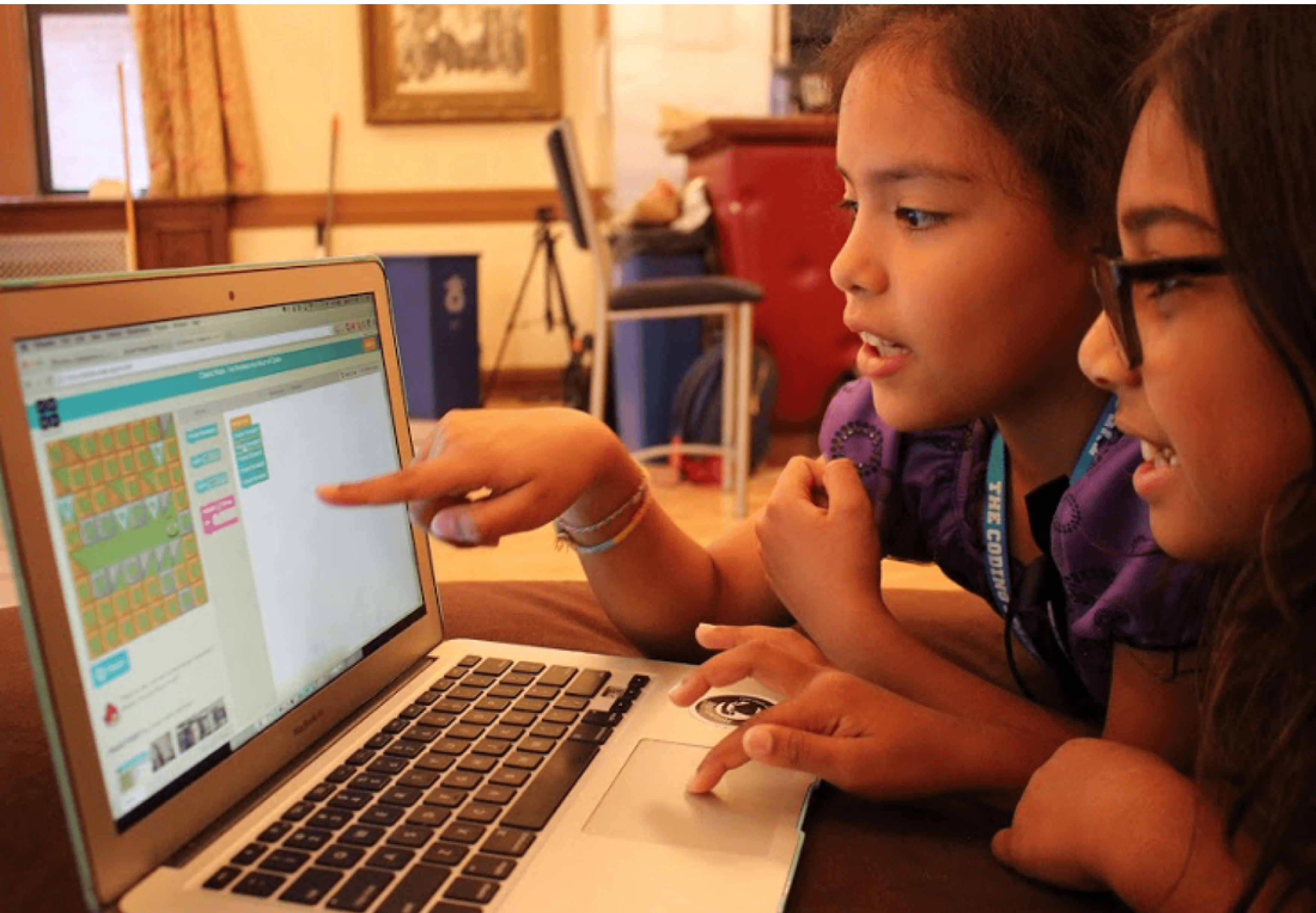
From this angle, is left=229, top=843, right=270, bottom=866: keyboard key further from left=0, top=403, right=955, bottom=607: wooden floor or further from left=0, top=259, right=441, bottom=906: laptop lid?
left=0, top=403, right=955, bottom=607: wooden floor

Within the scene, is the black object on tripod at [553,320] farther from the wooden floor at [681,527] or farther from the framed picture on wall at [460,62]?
the wooden floor at [681,527]

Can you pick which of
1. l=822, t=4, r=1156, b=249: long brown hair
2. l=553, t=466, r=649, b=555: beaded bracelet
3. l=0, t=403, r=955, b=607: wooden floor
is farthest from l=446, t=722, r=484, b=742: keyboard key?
l=0, t=403, r=955, b=607: wooden floor

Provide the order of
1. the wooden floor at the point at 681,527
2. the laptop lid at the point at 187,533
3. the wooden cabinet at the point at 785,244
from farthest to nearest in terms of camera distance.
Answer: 1. the wooden cabinet at the point at 785,244
2. the wooden floor at the point at 681,527
3. the laptop lid at the point at 187,533

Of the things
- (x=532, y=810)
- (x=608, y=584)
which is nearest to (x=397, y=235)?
(x=608, y=584)

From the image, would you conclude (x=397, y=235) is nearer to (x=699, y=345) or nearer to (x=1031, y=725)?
(x=699, y=345)

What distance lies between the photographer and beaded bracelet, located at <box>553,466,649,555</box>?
859mm

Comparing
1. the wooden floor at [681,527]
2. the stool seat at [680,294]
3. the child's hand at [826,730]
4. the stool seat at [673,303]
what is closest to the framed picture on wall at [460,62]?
the wooden floor at [681,527]

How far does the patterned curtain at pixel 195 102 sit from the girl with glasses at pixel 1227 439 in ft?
15.5

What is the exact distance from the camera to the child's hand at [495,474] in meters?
0.59

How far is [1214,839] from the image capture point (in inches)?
20.9

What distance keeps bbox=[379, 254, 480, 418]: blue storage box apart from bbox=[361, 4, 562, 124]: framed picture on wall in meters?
0.93

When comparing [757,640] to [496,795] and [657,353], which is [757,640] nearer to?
[496,795]

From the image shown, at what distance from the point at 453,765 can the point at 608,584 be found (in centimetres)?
28

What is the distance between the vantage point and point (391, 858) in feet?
1.67
